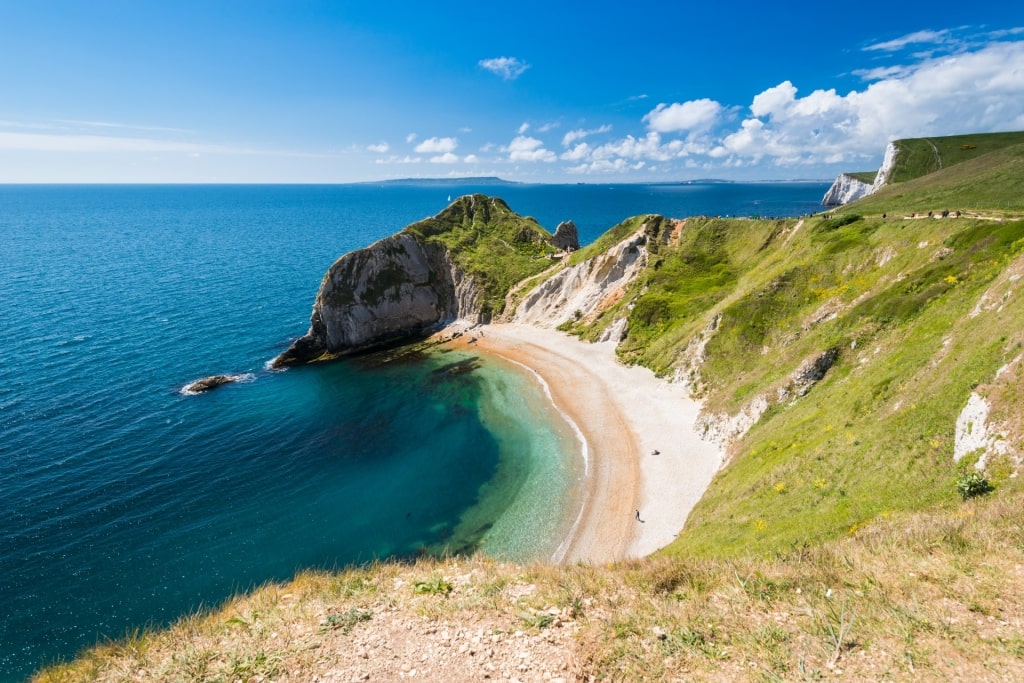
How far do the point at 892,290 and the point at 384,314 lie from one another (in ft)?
243

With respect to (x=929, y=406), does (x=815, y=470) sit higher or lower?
lower

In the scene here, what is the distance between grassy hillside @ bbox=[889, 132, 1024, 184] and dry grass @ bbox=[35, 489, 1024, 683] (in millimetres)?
176852

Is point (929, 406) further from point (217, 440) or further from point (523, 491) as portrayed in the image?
point (217, 440)

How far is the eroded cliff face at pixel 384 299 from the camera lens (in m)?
80.3

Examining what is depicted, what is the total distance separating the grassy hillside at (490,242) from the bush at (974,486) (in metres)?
74.7

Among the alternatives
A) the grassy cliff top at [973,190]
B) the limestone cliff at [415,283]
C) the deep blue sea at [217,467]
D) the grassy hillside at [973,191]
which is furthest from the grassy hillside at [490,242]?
the grassy hillside at [973,191]

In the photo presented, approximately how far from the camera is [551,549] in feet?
119

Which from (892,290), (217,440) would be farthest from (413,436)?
(892,290)

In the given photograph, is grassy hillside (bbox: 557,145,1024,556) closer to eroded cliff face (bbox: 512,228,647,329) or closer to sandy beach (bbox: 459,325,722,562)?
sandy beach (bbox: 459,325,722,562)

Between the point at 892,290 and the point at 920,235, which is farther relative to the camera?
the point at 920,235

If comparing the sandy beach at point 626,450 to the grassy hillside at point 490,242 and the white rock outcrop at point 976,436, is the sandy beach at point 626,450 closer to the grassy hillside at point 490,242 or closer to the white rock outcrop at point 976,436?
the white rock outcrop at point 976,436

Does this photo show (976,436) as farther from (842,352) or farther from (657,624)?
(842,352)

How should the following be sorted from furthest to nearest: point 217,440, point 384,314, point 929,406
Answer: point 384,314, point 217,440, point 929,406

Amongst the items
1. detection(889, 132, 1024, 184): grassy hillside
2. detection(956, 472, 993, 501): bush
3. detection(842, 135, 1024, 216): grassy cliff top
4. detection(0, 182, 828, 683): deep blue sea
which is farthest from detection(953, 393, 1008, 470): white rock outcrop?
detection(889, 132, 1024, 184): grassy hillside
